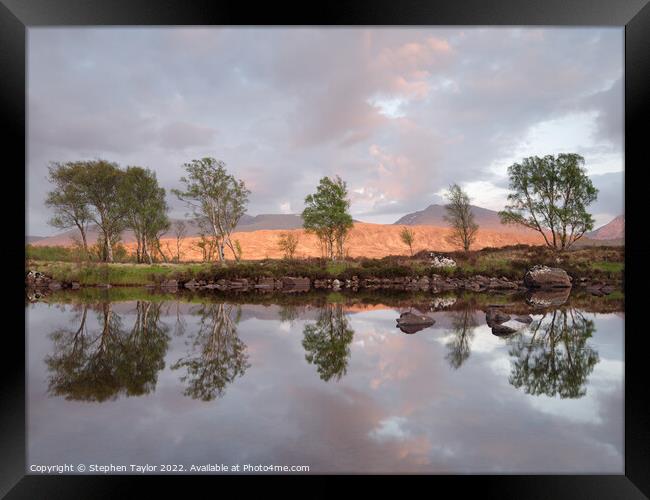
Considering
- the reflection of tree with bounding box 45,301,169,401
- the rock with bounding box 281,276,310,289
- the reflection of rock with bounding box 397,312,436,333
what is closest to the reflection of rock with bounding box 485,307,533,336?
the reflection of rock with bounding box 397,312,436,333

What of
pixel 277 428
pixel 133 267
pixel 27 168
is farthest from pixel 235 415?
pixel 133 267

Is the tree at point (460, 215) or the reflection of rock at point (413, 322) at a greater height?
the tree at point (460, 215)

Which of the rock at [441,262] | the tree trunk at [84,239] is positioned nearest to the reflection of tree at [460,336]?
the rock at [441,262]

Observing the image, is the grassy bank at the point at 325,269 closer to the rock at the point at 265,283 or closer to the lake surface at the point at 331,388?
the rock at the point at 265,283

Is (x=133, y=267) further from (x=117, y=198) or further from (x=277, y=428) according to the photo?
(x=277, y=428)

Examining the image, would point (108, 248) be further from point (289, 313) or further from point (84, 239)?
point (289, 313)

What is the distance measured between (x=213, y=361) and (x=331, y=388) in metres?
2.27

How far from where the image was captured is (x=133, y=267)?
1035 inches

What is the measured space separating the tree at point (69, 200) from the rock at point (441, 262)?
77.4 ft

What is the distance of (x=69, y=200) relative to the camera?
89.9 ft

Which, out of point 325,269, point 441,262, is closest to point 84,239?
point 325,269

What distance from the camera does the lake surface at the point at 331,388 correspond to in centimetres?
367

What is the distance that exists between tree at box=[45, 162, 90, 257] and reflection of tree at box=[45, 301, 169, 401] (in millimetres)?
20953

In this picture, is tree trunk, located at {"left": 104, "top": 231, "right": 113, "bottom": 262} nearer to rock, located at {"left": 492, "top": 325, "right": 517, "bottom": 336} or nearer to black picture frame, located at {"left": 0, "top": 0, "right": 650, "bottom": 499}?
rock, located at {"left": 492, "top": 325, "right": 517, "bottom": 336}
